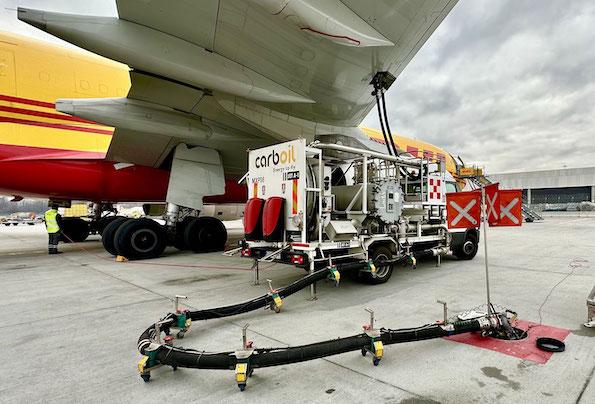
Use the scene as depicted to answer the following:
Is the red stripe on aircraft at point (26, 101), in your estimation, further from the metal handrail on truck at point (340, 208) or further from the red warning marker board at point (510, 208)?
the red warning marker board at point (510, 208)

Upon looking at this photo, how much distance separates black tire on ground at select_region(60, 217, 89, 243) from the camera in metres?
14.6

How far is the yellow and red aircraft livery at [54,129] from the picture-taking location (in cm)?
842

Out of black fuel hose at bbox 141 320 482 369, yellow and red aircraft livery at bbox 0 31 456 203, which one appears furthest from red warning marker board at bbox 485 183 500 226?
yellow and red aircraft livery at bbox 0 31 456 203

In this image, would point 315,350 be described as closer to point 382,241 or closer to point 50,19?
point 382,241

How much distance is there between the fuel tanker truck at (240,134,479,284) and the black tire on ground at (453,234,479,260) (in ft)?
4.41

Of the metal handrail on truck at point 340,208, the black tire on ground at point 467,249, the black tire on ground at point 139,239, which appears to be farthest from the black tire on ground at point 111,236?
the black tire on ground at point 467,249

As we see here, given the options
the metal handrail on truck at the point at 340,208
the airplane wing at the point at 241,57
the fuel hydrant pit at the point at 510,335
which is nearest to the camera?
the fuel hydrant pit at the point at 510,335

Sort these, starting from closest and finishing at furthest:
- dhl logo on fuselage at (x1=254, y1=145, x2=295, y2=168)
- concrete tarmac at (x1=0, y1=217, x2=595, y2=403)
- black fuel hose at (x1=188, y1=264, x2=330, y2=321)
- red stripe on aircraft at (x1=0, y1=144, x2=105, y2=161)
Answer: concrete tarmac at (x1=0, y1=217, x2=595, y2=403) → black fuel hose at (x1=188, y1=264, x2=330, y2=321) → dhl logo on fuselage at (x1=254, y1=145, x2=295, y2=168) → red stripe on aircraft at (x1=0, y1=144, x2=105, y2=161)

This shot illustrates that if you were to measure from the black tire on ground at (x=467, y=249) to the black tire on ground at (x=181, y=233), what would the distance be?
25.0ft

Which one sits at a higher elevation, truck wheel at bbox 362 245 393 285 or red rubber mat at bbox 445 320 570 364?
truck wheel at bbox 362 245 393 285

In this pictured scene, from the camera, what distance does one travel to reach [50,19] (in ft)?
14.3

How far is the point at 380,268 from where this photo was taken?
229 inches

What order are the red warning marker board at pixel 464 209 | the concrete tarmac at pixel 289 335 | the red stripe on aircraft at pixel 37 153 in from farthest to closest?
the red stripe on aircraft at pixel 37 153 < the red warning marker board at pixel 464 209 < the concrete tarmac at pixel 289 335

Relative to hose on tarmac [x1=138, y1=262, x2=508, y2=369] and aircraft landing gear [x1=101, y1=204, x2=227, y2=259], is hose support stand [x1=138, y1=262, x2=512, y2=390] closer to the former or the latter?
hose on tarmac [x1=138, y1=262, x2=508, y2=369]
